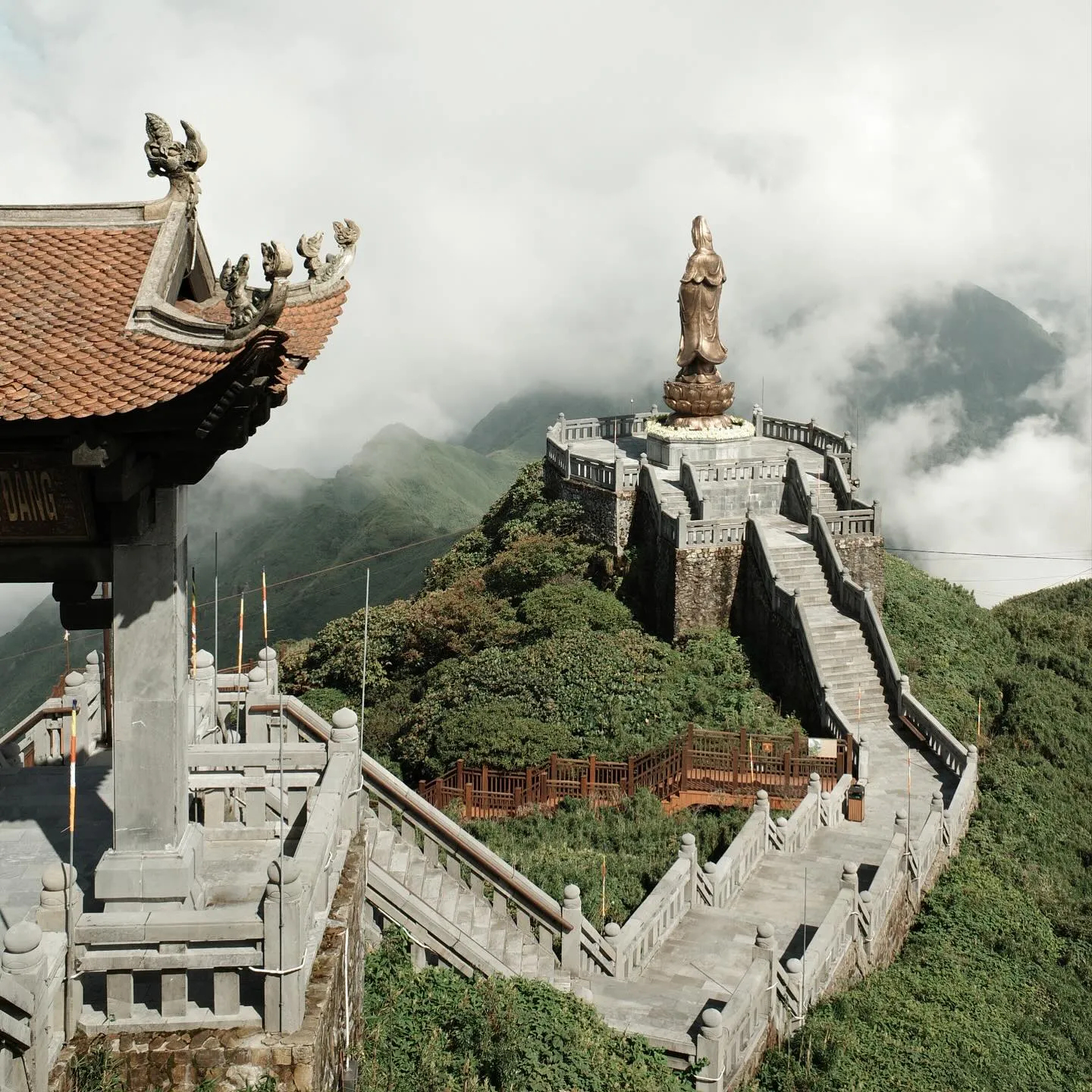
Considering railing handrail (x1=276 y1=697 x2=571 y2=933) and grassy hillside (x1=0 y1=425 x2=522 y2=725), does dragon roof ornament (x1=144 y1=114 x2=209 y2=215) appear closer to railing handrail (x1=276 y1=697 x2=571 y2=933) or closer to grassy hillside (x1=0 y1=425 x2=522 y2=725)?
railing handrail (x1=276 y1=697 x2=571 y2=933)

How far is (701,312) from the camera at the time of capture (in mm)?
33719

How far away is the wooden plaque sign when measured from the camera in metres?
9.55

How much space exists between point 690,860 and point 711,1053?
428 centimetres

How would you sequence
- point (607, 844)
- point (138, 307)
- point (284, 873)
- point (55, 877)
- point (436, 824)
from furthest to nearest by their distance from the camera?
point (607, 844)
point (436, 824)
point (138, 307)
point (284, 873)
point (55, 877)

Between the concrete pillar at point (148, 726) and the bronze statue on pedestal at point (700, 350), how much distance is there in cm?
2445

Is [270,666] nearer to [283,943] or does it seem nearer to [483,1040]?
[483,1040]

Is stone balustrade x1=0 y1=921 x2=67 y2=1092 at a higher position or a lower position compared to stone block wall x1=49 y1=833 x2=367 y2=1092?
higher

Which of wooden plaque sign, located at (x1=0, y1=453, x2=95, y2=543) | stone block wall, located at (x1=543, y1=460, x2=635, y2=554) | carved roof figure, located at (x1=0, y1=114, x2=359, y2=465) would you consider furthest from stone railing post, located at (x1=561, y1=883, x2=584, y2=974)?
stone block wall, located at (x1=543, y1=460, x2=635, y2=554)

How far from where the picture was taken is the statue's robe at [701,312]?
33594mm

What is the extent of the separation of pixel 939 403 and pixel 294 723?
390ft

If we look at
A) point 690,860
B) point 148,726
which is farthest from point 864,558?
point 148,726

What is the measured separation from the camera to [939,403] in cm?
12575

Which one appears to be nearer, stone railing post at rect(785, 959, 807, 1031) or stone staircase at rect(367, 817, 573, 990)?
stone staircase at rect(367, 817, 573, 990)

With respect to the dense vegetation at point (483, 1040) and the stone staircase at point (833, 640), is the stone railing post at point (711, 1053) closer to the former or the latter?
the dense vegetation at point (483, 1040)
